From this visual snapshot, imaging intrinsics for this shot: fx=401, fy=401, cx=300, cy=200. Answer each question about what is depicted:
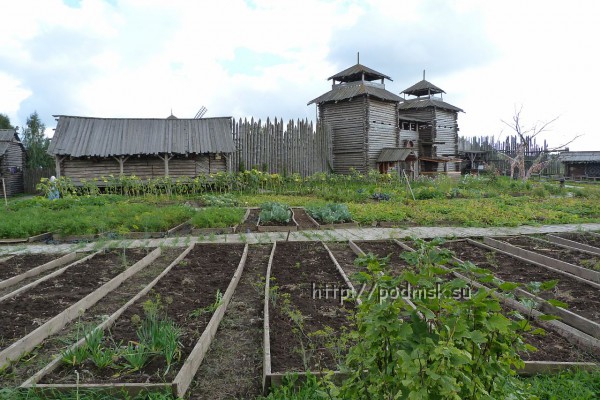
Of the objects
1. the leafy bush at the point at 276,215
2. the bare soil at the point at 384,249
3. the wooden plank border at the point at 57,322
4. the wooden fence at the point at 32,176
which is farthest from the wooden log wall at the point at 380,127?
the wooden plank border at the point at 57,322

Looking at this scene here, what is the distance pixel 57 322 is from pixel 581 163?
4364cm

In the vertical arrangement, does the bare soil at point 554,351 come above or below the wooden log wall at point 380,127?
below

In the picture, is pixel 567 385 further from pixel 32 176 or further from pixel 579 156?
pixel 579 156

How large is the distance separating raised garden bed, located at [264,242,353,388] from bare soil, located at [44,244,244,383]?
0.65m

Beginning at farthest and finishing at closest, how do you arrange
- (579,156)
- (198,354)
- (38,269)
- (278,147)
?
(579,156), (278,147), (38,269), (198,354)

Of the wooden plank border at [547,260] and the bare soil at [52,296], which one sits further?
the wooden plank border at [547,260]

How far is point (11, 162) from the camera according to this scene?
88.7 ft

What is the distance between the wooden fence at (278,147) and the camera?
21.0m

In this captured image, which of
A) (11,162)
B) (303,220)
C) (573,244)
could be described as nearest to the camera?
(573,244)

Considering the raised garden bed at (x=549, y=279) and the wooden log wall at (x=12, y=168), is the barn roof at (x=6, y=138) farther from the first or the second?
the raised garden bed at (x=549, y=279)

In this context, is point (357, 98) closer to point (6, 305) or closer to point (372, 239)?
point (372, 239)

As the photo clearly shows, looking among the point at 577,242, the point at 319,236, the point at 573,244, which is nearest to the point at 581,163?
the point at 577,242

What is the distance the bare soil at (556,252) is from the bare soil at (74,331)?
20.0 ft

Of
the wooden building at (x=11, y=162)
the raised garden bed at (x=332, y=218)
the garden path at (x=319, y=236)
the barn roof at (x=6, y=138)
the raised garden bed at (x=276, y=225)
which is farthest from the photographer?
the wooden building at (x=11, y=162)
